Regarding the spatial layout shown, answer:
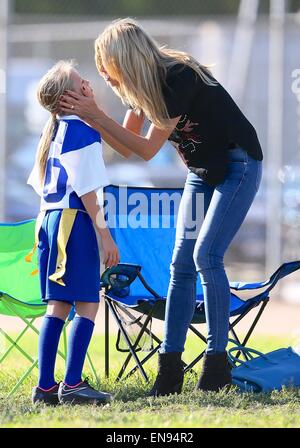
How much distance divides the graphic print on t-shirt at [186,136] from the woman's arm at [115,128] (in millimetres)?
80

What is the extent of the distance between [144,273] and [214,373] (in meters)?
0.94

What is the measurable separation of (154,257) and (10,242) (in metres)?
0.71

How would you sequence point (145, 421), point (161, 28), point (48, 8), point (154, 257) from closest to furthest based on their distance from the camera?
point (145, 421) < point (154, 257) < point (161, 28) < point (48, 8)

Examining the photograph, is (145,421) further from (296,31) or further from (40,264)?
(296,31)

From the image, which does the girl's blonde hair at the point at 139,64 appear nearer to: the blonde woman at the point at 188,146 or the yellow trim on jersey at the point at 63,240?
the blonde woman at the point at 188,146

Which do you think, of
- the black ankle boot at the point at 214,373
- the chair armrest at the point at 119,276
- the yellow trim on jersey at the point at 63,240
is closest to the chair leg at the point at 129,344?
the chair armrest at the point at 119,276

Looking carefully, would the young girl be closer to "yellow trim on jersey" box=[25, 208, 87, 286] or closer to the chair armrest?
"yellow trim on jersey" box=[25, 208, 87, 286]

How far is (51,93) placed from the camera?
13.6 ft

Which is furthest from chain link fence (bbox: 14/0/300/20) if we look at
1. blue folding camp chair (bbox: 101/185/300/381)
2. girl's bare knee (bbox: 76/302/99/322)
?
girl's bare knee (bbox: 76/302/99/322)

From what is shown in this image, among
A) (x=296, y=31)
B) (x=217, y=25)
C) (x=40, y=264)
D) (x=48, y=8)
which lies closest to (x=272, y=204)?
(x=296, y=31)

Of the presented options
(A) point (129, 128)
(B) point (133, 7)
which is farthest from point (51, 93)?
(B) point (133, 7)

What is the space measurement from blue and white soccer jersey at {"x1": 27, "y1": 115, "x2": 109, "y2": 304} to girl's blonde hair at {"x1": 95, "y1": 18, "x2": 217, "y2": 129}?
0.23 m

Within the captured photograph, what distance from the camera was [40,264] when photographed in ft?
13.7

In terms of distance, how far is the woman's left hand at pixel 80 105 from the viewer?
4.10 m
